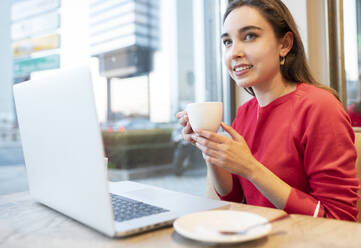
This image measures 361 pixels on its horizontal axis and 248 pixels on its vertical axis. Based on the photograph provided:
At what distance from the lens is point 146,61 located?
358 cm

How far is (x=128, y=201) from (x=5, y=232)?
0.92ft

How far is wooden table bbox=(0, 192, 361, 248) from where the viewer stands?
0.56m

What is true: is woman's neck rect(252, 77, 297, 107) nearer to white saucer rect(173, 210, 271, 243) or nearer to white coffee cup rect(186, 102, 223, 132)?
white coffee cup rect(186, 102, 223, 132)

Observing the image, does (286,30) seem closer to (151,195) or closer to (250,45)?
(250,45)

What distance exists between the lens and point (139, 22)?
10.7 feet

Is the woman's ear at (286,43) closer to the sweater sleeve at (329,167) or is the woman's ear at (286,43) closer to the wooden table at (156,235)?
the sweater sleeve at (329,167)

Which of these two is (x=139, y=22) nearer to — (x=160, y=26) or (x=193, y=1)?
(x=160, y=26)

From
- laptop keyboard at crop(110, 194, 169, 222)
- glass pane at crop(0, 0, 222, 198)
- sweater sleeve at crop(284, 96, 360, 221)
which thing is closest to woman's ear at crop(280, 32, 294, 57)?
sweater sleeve at crop(284, 96, 360, 221)

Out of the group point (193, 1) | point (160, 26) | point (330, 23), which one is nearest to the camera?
point (330, 23)

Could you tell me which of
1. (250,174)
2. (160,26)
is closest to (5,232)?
(250,174)

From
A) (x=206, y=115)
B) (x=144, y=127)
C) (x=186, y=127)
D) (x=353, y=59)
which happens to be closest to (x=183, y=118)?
(x=186, y=127)

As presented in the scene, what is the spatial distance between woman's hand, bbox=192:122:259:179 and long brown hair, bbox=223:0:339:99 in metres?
0.48

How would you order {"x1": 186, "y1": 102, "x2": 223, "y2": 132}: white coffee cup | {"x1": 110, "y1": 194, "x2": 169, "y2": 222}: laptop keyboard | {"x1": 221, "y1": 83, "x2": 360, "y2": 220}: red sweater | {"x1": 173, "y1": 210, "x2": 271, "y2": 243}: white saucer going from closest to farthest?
1. {"x1": 173, "y1": 210, "x2": 271, "y2": 243}: white saucer
2. {"x1": 110, "y1": 194, "x2": 169, "y2": 222}: laptop keyboard
3. {"x1": 186, "y1": 102, "x2": 223, "y2": 132}: white coffee cup
4. {"x1": 221, "y1": 83, "x2": 360, "y2": 220}: red sweater

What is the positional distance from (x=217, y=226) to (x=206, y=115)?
0.29 m
